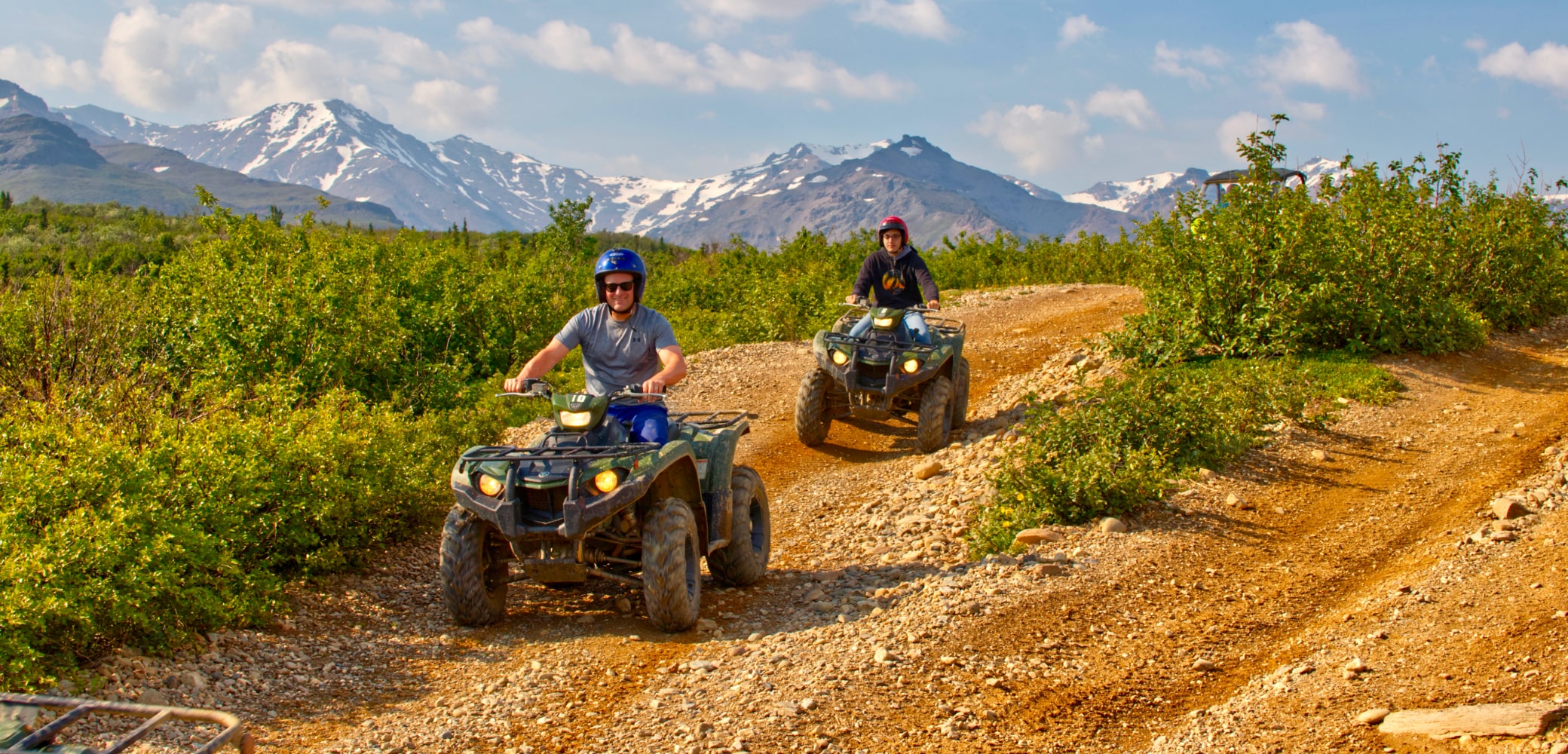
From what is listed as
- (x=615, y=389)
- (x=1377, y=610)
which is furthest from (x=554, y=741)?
(x=1377, y=610)

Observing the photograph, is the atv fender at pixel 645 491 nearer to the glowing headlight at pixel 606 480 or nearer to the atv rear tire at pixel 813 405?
the glowing headlight at pixel 606 480

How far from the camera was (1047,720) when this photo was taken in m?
4.98

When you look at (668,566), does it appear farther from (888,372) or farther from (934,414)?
(934,414)

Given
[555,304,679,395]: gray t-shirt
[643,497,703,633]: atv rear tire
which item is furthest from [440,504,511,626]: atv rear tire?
[555,304,679,395]: gray t-shirt

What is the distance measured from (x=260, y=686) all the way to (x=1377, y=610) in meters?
5.85

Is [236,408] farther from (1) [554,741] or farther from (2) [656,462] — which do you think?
(1) [554,741]

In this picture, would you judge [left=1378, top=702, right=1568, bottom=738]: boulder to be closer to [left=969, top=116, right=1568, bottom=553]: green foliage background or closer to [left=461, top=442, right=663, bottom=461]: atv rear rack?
[left=461, top=442, right=663, bottom=461]: atv rear rack

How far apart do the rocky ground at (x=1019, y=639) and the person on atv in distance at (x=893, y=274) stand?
2.87 metres

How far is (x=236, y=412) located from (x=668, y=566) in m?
4.01

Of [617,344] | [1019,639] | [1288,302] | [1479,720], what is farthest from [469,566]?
[1288,302]

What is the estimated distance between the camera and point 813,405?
38.3ft

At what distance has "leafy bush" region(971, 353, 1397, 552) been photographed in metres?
8.24

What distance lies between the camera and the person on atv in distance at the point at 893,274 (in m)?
11.8

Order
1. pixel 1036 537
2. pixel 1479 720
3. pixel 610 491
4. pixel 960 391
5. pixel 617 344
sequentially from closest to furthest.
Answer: pixel 1479 720 → pixel 610 491 → pixel 617 344 → pixel 1036 537 → pixel 960 391
